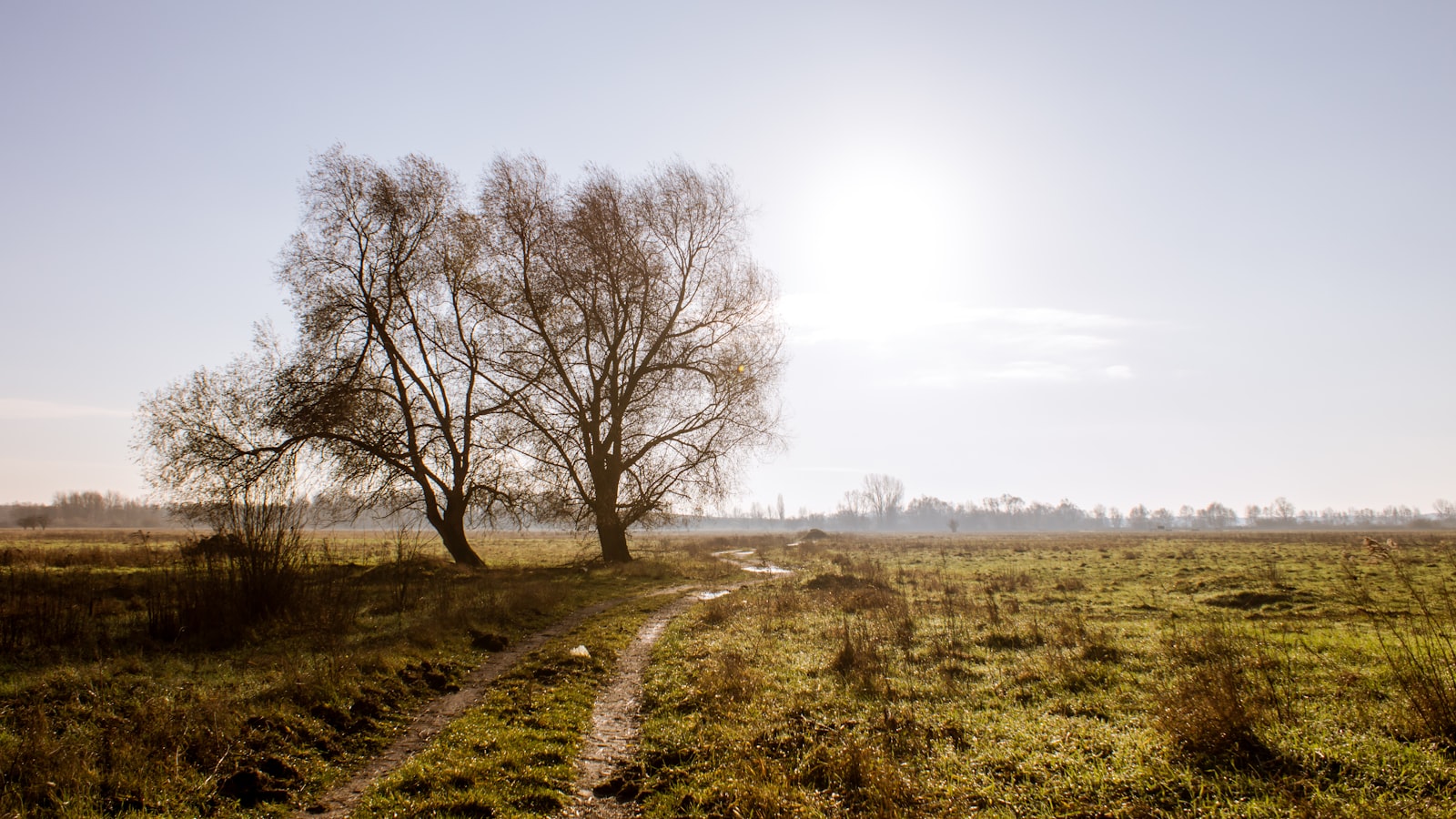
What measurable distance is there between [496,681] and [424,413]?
60.8 feet

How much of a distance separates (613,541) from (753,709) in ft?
71.7

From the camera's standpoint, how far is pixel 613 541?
29.8 m

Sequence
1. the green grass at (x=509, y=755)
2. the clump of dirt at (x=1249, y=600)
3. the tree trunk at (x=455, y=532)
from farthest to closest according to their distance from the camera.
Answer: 1. the tree trunk at (x=455, y=532)
2. the clump of dirt at (x=1249, y=600)
3. the green grass at (x=509, y=755)

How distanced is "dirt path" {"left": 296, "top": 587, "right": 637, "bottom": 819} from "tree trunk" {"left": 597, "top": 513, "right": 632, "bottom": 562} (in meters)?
14.8

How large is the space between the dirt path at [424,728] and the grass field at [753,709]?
8.4 inches

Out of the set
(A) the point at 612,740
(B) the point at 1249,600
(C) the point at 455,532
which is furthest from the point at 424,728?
(B) the point at 1249,600

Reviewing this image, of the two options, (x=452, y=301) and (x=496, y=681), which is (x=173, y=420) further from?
(x=496, y=681)

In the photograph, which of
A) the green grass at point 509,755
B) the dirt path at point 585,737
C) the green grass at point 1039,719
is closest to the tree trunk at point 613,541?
the green grass at point 1039,719

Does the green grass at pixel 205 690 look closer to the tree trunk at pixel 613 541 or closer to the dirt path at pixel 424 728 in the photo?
the dirt path at pixel 424 728

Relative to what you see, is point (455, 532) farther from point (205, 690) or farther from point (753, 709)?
point (753, 709)

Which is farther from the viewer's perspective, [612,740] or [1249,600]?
[1249,600]

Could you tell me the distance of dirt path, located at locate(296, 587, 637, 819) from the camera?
605 centimetres

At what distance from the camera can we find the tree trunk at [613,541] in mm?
29328

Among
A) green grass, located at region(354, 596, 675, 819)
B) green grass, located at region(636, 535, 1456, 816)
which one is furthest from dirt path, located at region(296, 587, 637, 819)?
green grass, located at region(636, 535, 1456, 816)
